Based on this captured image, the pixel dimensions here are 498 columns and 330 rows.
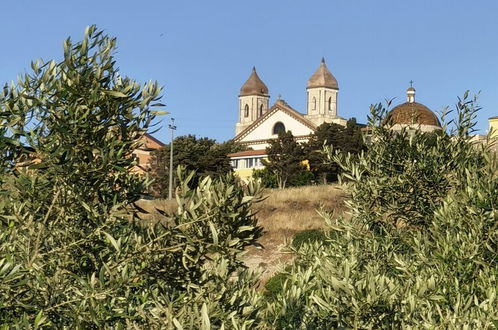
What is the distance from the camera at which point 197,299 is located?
20.3 ft

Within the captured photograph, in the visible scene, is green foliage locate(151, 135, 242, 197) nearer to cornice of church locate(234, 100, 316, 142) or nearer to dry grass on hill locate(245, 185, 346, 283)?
dry grass on hill locate(245, 185, 346, 283)

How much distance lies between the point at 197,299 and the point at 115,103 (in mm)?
1736

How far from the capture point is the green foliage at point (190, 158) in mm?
78125

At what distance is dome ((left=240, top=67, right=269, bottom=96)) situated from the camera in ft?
516

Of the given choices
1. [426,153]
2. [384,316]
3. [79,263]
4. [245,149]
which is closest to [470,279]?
[384,316]

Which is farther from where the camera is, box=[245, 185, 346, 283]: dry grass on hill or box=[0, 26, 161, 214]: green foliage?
box=[245, 185, 346, 283]: dry grass on hill

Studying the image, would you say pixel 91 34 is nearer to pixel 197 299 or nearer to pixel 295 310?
pixel 197 299

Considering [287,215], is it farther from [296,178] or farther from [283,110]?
[283,110]

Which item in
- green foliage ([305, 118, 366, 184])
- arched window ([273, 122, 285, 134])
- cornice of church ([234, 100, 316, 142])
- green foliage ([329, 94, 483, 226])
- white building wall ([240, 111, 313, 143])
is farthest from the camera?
arched window ([273, 122, 285, 134])

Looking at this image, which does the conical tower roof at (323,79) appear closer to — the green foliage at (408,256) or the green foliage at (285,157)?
the green foliage at (285,157)

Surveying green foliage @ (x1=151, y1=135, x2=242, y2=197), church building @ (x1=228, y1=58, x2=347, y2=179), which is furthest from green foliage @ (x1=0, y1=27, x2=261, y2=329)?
church building @ (x1=228, y1=58, x2=347, y2=179)

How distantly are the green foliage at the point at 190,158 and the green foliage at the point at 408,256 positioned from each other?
63.3 metres

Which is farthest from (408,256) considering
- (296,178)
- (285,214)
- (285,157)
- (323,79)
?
(323,79)

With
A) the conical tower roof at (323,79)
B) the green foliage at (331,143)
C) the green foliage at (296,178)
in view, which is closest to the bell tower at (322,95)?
the conical tower roof at (323,79)
